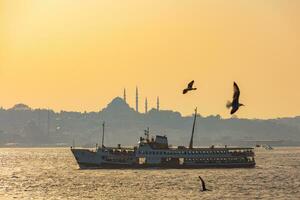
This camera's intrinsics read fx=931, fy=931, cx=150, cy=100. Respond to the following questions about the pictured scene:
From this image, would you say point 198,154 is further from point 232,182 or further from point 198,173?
point 232,182

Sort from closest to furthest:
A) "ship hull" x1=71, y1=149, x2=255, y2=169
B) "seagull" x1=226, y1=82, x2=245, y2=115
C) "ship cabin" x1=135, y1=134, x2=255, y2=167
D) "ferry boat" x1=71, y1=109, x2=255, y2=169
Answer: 1. "seagull" x1=226, y1=82, x2=245, y2=115
2. "ship cabin" x1=135, y1=134, x2=255, y2=167
3. "ferry boat" x1=71, y1=109, x2=255, y2=169
4. "ship hull" x1=71, y1=149, x2=255, y2=169

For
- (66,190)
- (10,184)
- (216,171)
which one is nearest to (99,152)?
(216,171)

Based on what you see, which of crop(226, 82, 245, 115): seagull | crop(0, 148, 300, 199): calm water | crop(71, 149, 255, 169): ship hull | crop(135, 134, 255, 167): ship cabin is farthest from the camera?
crop(71, 149, 255, 169): ship hull

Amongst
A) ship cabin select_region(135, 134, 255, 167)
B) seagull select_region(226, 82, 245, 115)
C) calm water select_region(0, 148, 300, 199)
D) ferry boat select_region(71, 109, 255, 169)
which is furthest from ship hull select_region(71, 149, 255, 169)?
seagull select_region(226, 82, 245, 115)

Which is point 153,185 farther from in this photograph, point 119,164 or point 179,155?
point 119,164

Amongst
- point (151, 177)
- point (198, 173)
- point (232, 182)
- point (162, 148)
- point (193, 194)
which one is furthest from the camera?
point (162, 148)

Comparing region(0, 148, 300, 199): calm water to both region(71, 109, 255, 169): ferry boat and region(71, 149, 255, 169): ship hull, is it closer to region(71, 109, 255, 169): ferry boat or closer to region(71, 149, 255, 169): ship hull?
region(71, 149, 255, 169): ship hull

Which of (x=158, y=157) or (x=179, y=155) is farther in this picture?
(x=179, y=155)

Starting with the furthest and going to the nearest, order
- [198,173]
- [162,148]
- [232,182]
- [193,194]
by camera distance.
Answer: [162,148]
[198,173]
[232,182]
[193,194]

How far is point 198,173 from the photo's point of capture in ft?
563

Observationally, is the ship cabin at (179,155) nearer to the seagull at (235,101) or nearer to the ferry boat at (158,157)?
the ferry boat at (158,157)

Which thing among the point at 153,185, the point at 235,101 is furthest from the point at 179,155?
the point at 235,101

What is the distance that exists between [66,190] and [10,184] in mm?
20792

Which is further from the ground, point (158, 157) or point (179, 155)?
point (179, 155)
